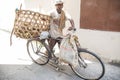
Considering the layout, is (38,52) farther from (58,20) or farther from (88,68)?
(88,68)

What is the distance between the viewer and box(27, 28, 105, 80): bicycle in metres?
4.71

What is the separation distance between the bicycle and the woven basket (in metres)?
0.35

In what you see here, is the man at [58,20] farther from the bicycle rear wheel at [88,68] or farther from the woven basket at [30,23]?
the bicycle rear wheel at [88,68]

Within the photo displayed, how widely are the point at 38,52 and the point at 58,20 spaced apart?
126cm

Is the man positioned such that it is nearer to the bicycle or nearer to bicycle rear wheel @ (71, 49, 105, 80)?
the bicycle

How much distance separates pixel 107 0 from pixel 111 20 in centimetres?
55

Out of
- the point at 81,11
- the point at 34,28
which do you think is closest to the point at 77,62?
the point at 34,28

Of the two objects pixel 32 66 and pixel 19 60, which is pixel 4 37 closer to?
pixel 19 60

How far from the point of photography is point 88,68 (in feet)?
17.1

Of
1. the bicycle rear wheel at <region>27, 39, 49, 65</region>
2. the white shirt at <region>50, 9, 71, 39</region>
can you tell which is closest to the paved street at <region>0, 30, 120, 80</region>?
the bicycle rear wheel at <region>27, 39, 49, 65</region>

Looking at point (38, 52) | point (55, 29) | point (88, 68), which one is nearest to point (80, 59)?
point (88, 68)

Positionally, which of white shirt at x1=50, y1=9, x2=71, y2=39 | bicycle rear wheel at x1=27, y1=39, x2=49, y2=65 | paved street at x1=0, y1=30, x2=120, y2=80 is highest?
white shirt at x1=50, y1=9, x2=71, y2=39

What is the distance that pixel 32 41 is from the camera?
5.74 m

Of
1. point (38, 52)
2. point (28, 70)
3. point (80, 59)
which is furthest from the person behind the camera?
point (38, 52)
